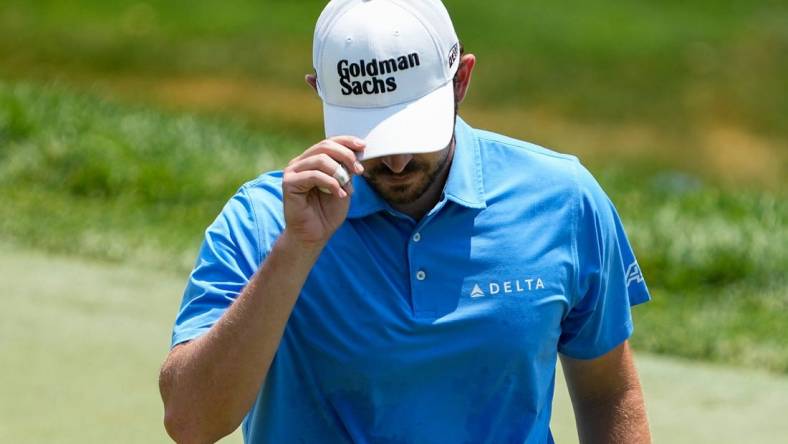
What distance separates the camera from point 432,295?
9.95 ft

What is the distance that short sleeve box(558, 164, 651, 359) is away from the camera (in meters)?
3.16

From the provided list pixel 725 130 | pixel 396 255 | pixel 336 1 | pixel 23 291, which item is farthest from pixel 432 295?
pixel 725 130

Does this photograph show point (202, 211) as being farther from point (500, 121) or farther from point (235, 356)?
point (500, 121)

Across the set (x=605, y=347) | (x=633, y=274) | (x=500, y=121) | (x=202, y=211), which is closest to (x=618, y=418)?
(x=605, y=347)

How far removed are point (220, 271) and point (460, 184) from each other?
0.48 meters

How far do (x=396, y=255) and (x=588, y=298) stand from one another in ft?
1.36

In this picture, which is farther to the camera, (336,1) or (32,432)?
(32,432)

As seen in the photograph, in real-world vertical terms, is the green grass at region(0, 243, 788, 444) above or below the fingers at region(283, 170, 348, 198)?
below

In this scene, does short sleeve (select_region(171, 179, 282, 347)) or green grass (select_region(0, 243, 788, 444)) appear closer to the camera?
short sleeve (select_region(171, 179, 282, 347))

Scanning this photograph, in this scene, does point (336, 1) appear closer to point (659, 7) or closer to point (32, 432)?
point (32, 432)

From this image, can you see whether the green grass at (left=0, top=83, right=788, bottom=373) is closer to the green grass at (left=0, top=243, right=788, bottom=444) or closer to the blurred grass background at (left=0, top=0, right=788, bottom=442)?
the blurred grass background at (left=0, top=0, right=788, bottom=442)

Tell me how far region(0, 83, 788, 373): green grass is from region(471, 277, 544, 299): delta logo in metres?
3.83

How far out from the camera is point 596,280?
3.17 metres

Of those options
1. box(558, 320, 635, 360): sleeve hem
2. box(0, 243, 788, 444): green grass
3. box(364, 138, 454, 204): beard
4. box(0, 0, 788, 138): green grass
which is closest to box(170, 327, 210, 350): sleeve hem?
box(364, 138, 454, 204): beard
